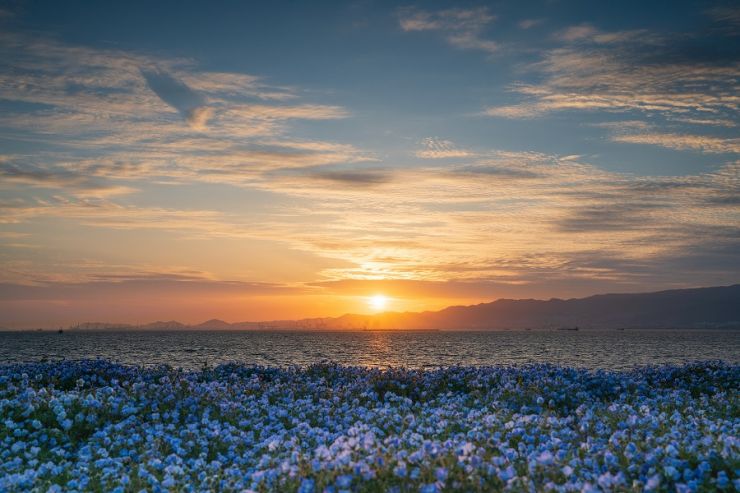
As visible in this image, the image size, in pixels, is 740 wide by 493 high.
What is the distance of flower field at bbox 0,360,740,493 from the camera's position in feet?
26.5

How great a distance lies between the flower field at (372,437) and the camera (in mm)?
8062

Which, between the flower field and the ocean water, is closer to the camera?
the flower field

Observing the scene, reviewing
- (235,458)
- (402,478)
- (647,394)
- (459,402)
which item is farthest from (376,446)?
(647,394)

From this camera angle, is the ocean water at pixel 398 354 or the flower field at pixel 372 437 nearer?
the flower field at pixel 372 437

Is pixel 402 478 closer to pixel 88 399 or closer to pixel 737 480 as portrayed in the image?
pixel 737 480

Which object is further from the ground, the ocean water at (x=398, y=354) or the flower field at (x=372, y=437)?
the flower field at (x=372, y=437)

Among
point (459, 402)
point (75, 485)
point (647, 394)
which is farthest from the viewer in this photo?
point (647, 394)

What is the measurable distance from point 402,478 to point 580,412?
23.6 feet

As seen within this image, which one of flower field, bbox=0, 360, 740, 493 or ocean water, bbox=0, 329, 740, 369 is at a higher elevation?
flower field, bbox=0, 360, 740, 493

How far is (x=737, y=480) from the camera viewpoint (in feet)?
25.5

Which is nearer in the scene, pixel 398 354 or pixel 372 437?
pixel 372 437

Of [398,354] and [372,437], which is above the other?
[372,437]

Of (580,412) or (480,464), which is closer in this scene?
(480,464)

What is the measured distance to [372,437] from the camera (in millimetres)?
9008
